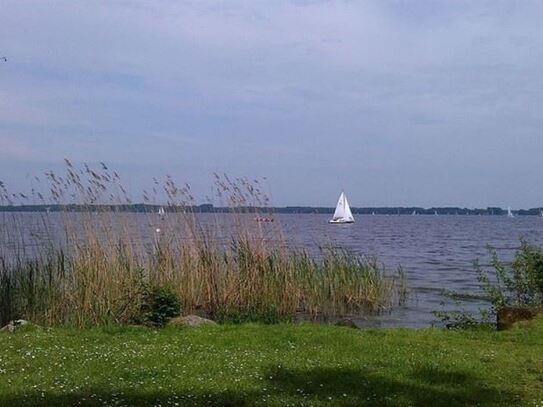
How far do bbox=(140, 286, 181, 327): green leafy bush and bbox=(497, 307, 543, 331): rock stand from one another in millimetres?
5958

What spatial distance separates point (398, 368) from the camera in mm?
8359

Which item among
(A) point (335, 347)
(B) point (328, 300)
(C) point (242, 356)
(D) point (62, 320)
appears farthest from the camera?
(B) point (328, 300)

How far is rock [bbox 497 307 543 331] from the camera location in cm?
1289

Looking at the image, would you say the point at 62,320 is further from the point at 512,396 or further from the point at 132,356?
the point at 512,396

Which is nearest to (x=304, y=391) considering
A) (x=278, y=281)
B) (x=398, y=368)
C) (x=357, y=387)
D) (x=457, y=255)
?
(x=357, y=387)

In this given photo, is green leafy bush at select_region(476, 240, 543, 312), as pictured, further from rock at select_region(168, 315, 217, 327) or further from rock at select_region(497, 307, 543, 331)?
rock at select_region(168, 315, 217, 327)

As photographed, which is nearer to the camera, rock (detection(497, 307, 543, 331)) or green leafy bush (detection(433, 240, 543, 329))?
rock (detection(497, 307, 543, 331))

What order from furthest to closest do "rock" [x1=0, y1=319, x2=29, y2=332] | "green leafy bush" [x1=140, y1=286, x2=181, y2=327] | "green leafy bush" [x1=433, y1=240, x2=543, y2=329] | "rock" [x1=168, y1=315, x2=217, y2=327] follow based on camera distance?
"green leafy bush" [x1=433, y1=240, x2=543, y2=329], "green leafy bush" [x1=140, y1=286, x2=181, y2=327], "rock" [x1=168, y1=315, x2=217, y2=327], "rock" [x1=0, y1=319, x2=29, y2=332]

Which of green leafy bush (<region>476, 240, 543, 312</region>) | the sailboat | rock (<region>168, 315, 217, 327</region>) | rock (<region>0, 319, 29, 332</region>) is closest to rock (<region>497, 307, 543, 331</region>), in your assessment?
green leafy bush (<region>476, 240, 543, 312</region>)

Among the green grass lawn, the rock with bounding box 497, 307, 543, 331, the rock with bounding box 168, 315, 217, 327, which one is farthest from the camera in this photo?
the rock with bounding box 497, 307, 543, 331

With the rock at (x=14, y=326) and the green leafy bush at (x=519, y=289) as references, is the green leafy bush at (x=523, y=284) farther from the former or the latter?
the rock at (x=14, y=326)

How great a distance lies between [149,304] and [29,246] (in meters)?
3.56

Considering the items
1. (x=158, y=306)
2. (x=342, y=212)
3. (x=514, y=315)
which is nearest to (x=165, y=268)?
(x=158, y=306)

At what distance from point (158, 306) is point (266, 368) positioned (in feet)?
17.9
